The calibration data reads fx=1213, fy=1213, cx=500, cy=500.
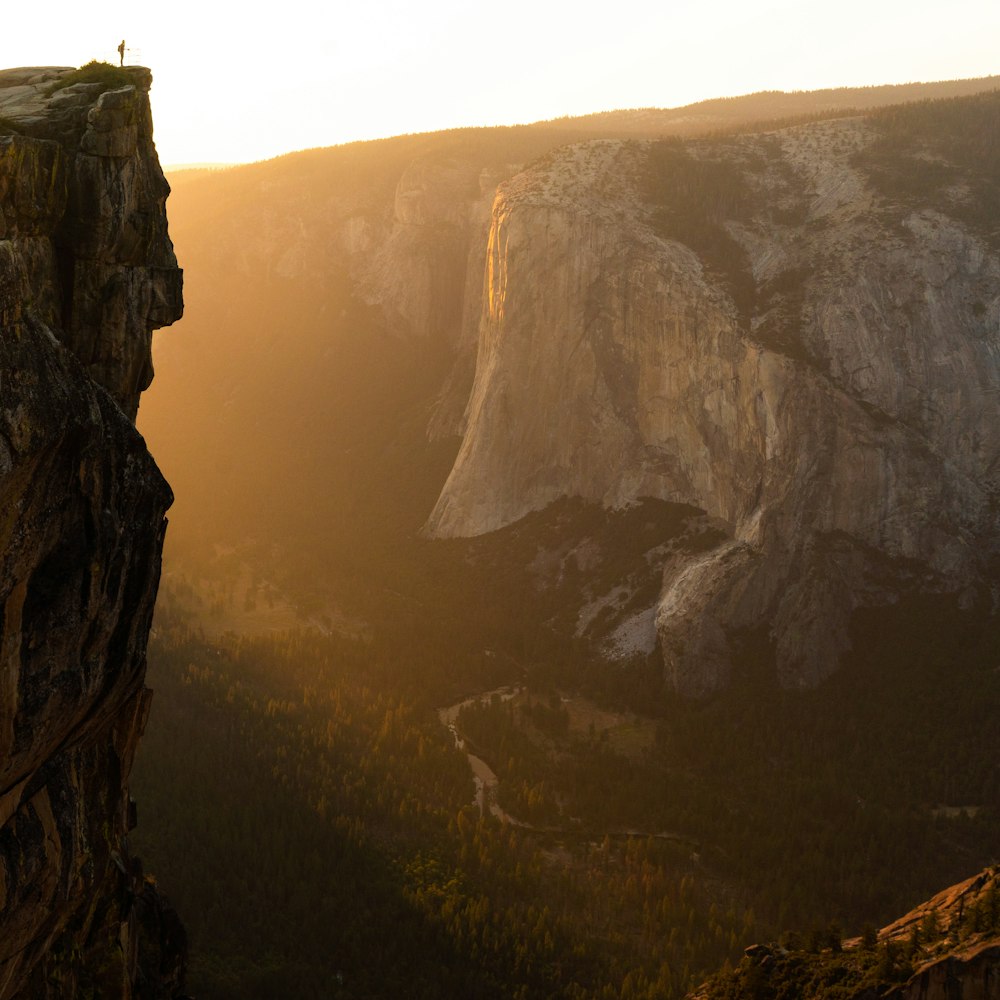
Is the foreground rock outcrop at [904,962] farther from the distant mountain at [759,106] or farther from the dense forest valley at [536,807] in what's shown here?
the distant mountain at [759,106]

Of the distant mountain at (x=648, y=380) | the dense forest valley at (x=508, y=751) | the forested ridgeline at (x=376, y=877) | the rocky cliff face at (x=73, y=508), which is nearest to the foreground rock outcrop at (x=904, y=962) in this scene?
the dense forest valley at (x=508, y=751)

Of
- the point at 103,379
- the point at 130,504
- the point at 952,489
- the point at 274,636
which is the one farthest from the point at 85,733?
the point at 952,489

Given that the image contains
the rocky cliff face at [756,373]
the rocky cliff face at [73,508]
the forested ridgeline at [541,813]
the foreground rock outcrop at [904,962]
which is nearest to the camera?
the rocky cliff face at [73,508]

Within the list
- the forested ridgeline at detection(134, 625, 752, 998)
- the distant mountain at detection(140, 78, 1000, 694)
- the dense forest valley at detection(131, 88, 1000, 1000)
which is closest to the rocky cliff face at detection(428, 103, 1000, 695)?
the distant mountain at detection(140, 78, 1000, 694)

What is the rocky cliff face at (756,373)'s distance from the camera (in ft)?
218

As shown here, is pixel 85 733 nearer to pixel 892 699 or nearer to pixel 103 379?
pixel 103 379

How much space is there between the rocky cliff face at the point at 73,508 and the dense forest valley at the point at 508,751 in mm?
17440

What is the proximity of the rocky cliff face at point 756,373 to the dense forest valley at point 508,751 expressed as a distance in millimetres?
1454

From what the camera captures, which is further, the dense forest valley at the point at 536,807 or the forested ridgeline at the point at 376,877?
the dense forest valley at the point at 536,807

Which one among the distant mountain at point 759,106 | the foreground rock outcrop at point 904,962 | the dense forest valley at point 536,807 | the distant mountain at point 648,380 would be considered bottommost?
the dense forest valley at point 536,807

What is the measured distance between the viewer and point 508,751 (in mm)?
59281

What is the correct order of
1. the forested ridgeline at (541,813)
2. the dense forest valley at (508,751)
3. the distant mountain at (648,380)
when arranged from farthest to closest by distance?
the distant mountain at (648,380) < the dense forest valley at (508,751) < the forested ridgeline at (541,813)

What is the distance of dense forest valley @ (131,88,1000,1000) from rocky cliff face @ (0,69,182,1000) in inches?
687

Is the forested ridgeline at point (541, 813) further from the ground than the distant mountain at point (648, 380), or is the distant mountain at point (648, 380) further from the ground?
the distant mountain at point (648, 380)
